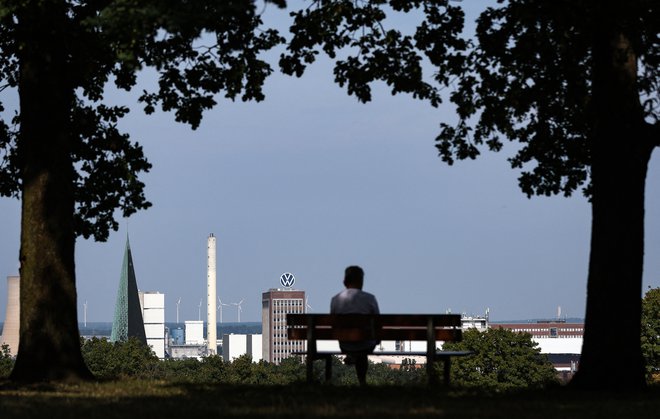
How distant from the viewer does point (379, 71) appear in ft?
68.5

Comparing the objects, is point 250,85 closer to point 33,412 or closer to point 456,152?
point 456,152

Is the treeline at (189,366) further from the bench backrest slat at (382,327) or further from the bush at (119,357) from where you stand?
the bench backrest slat at (382,327)

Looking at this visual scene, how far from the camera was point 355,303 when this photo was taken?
58.3 ft

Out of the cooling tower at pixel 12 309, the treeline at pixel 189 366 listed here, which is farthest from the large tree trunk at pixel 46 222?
the cooling tower at pixel 12 309

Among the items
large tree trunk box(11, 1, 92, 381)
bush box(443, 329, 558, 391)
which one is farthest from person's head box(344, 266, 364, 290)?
bush box(443, 329, 558, 391)

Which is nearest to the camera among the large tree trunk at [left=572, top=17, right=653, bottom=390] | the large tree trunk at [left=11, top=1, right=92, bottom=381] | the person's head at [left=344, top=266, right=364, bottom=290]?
the large tree trunk at [left=572, top=17, right=653, bottom=390]

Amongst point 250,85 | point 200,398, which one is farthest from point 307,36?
point 200,398

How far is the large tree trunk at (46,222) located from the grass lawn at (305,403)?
1696 millimetres

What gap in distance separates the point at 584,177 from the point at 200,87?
6.99 m

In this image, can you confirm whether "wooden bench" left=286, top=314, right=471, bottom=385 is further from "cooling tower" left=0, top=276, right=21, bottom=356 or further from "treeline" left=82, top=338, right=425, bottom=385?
"cooling tower" left=0, top=276, right=21, bottom=356

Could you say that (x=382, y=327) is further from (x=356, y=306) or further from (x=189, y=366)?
(x=189, y=366)

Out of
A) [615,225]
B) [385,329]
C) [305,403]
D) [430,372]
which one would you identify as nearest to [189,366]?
[385,329]

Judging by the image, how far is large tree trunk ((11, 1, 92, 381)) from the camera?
18.9 metres

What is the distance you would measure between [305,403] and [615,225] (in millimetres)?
5416
